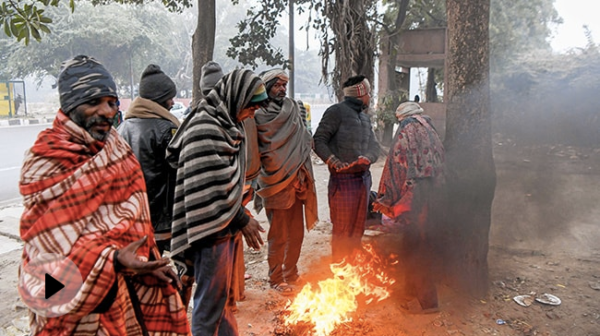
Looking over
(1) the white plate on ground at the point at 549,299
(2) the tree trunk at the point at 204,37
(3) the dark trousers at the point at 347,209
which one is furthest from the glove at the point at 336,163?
(2) the tree trunk at the point at 204,37

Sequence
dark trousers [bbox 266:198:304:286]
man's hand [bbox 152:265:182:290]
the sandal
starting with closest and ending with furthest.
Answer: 1. man's hand [bbox 152:265:182:290]
2. the sandal
3. dark trousers [bbox 266:198:304:286]

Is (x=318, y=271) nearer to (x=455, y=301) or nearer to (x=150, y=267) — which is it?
(x=455, y=301)

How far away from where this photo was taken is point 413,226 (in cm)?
420

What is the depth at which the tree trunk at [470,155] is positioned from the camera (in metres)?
4.37

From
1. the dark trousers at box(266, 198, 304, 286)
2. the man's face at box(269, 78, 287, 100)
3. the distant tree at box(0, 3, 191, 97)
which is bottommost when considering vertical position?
the dark trousers at box(266, 198, 304, 286)

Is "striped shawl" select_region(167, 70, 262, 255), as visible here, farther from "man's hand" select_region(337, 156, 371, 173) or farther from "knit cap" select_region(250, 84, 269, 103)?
"man's hand" select_region(337, 156, 371, 173)

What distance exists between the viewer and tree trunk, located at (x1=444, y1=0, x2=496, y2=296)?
4.37m

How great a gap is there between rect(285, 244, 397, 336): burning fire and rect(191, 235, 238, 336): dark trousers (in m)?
0.92

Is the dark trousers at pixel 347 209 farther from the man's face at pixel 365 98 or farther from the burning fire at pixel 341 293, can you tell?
the man's face at pixel 365 98

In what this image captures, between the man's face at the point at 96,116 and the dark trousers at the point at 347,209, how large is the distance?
10.0 feet

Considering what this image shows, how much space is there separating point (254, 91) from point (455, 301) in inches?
110

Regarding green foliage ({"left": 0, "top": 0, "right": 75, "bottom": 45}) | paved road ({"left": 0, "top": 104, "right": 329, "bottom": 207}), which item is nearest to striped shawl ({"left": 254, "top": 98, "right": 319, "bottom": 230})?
green foliage ({"left": 0, "top": 0, "right": 75, "bottom": 45})

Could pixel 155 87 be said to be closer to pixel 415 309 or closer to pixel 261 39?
pixel 415 309

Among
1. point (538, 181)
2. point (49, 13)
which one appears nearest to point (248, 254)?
point (538, 181)
